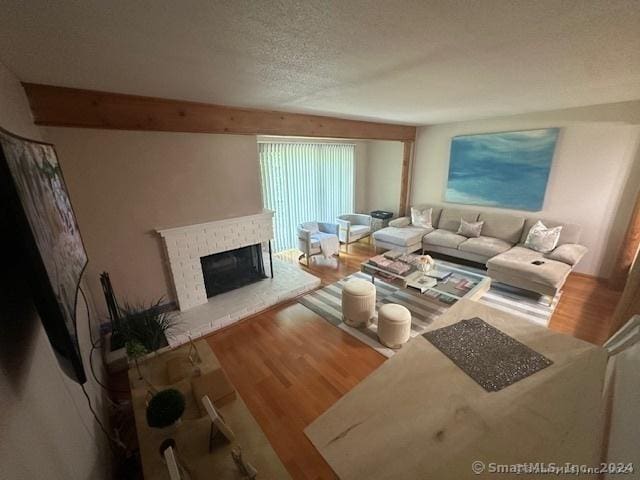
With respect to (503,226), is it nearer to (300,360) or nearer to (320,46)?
(300,360)

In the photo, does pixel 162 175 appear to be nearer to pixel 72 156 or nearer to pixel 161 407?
pixel 72 156

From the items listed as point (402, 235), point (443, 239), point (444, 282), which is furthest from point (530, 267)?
point (402, 235)

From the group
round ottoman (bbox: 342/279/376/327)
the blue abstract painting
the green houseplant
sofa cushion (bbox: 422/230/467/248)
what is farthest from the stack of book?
the green houseplant

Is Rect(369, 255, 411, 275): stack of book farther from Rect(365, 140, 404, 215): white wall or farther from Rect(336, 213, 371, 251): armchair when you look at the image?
A: Rect(365, 140, 404, 215): white wall

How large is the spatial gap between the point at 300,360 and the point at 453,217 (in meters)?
3.67

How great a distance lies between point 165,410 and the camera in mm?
1102

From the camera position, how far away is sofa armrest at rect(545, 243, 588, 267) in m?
3.13

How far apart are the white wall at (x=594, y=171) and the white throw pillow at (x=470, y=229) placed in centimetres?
67

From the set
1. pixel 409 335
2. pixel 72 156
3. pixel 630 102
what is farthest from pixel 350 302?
pixel 630 102

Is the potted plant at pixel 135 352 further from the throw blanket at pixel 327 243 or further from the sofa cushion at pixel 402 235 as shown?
the sofa cushion at pixel 402 235

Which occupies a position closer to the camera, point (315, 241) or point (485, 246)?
point (485, 246)

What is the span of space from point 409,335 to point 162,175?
9.63 ft

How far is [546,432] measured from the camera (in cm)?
73

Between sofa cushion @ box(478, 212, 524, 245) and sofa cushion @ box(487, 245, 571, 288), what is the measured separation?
1.24ft
